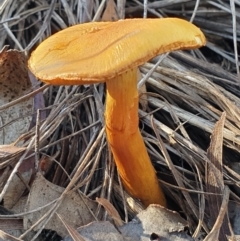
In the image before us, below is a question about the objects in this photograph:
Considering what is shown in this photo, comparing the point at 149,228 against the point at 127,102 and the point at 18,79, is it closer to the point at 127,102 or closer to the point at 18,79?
the point at 127,102

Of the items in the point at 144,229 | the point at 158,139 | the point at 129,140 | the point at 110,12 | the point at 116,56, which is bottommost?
the point at 144,229

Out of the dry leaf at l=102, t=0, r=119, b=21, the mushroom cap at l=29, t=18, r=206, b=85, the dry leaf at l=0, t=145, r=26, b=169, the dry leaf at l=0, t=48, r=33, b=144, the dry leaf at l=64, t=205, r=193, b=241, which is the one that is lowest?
the dry leaf at l=64, t=205, r=193, b=241

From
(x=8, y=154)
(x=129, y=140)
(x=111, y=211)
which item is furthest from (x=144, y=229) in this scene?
(x=8, y=154)

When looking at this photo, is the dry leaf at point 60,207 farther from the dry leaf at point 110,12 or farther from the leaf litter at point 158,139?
the dry leaf at point 110,12

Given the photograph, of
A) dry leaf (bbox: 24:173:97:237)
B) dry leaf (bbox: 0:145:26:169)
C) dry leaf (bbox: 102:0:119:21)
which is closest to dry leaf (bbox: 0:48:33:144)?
dry leaf (bbox: 0:145:26:169)

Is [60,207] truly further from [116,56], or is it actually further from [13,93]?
[116,56]

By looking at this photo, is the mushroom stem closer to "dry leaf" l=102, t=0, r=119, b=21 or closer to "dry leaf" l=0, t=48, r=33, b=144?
"dry leaf" l=0, t=48, r=33, b=144

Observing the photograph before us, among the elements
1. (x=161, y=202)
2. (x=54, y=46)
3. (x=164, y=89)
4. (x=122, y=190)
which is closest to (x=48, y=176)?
(x=122, y=190)
